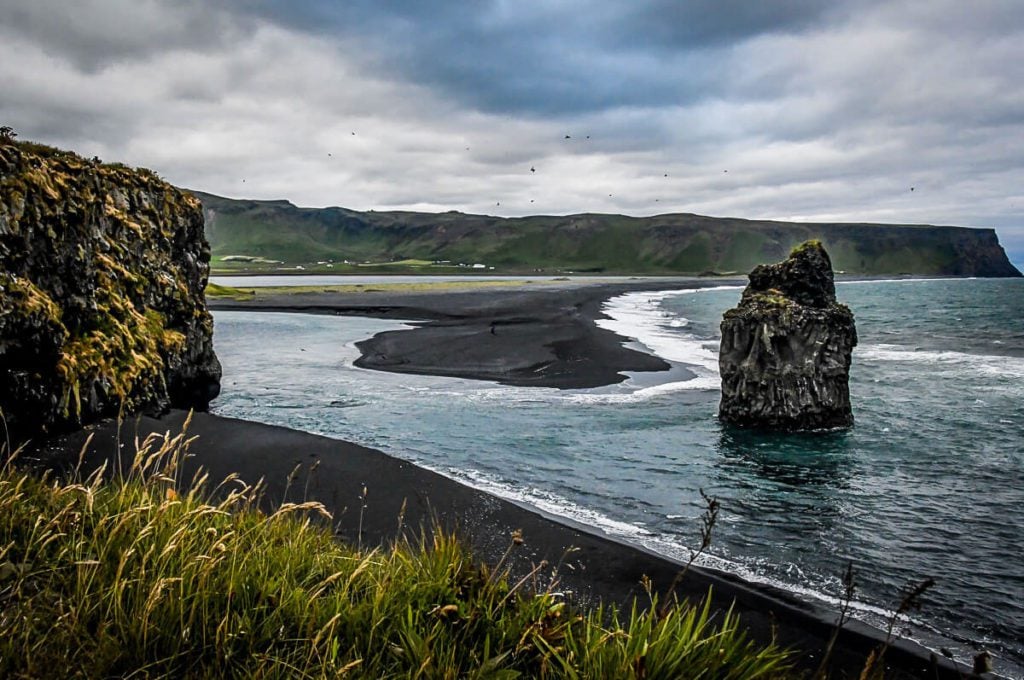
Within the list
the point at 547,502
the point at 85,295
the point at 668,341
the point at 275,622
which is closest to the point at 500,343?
the point at 668,341

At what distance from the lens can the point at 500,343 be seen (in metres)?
38.0

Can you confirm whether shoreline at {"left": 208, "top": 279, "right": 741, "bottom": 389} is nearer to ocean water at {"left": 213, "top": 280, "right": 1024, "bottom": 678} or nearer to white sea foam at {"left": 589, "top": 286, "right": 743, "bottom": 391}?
white sea foam at {"left": 589, "top": 286, "right": 743, "bottom": 391}

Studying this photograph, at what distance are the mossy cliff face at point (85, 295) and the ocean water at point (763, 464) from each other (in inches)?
153

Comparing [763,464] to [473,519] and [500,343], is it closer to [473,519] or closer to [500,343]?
[473,519]

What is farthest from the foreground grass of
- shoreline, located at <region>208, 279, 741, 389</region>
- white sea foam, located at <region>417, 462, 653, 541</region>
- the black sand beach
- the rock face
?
shoreline, located at <region>208, 279, 741, 389</region>

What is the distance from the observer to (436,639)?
4152 millimetres

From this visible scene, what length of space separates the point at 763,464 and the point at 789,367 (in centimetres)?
434

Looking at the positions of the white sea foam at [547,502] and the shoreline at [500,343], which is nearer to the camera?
the white sea foam at [547,502]

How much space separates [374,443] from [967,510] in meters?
13.5

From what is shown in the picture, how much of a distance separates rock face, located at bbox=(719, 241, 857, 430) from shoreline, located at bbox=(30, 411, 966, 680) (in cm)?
994

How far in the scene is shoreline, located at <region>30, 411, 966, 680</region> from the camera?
8.01 m

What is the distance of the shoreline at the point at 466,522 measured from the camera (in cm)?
801

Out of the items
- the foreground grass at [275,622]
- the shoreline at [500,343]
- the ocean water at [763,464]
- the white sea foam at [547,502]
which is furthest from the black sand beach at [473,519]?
the shoreline at [500,343]

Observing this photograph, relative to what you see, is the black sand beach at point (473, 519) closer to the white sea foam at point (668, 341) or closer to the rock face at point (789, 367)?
the white sea foam at point (668, 341)
